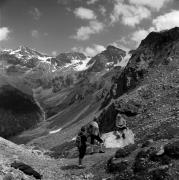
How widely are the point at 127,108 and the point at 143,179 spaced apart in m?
55.6

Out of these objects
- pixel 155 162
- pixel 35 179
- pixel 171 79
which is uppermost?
pixel 171 79

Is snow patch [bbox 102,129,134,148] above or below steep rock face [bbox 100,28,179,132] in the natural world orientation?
below

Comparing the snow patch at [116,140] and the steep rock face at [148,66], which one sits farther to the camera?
the steep rock face at [148,66]

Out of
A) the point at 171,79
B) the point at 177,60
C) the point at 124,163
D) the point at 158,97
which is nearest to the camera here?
the point at 124,163

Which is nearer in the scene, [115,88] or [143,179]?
[143,179]

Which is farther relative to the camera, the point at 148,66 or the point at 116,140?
the point at 148,66

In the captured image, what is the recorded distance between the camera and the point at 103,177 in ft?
83.1

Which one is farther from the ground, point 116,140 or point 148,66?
point 148,66

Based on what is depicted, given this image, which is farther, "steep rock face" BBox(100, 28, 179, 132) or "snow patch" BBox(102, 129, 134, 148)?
"steep rock face" BBox(100, 28, 179, 132)

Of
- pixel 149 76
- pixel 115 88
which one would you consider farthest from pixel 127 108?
pixel 115 88

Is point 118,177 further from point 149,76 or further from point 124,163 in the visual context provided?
point 149,76

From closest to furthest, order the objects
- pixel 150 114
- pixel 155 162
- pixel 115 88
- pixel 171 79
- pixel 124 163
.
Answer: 1. pixel 155 162
2. pixel 124 163
3. pixel 150 114
4. pixel 171 79
5. pixel 115 88

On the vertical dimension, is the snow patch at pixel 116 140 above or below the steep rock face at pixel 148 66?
below

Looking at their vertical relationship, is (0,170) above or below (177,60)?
below
